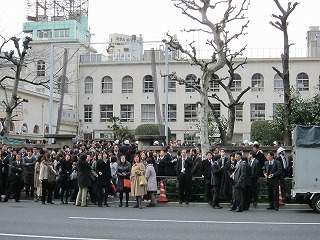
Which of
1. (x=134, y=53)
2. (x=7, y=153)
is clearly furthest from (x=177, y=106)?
(x=7, y=153)

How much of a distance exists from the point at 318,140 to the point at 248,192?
2.79m

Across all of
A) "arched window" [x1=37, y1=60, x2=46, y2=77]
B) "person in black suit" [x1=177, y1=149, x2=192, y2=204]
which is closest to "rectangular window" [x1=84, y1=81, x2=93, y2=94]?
"arched window" [x1=37, y1=60, x2=46, y2=77]

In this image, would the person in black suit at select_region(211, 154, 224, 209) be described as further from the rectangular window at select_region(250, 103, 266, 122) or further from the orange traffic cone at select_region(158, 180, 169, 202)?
the rectangular window at select_region(250, 103, 266, 122)

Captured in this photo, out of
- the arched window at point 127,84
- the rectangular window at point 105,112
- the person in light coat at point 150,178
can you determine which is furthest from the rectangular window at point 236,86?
the person in light coat at point 150,178

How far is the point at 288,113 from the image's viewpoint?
80.5 ft

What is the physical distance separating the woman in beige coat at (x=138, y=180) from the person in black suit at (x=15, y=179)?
448 cm

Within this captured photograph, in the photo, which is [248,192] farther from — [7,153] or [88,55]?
[88,55]

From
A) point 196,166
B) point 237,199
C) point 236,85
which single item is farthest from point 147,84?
point 237,199

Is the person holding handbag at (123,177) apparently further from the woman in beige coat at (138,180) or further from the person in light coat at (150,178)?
the person in light coat at (150,178)

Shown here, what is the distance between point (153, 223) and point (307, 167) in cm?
564

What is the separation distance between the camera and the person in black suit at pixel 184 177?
1842 cm

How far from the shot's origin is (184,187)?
18.6m

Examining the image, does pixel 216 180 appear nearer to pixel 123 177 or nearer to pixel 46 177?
pixel 123 177

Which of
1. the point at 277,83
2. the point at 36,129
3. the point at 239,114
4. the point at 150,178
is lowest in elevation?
the point at 150,178
